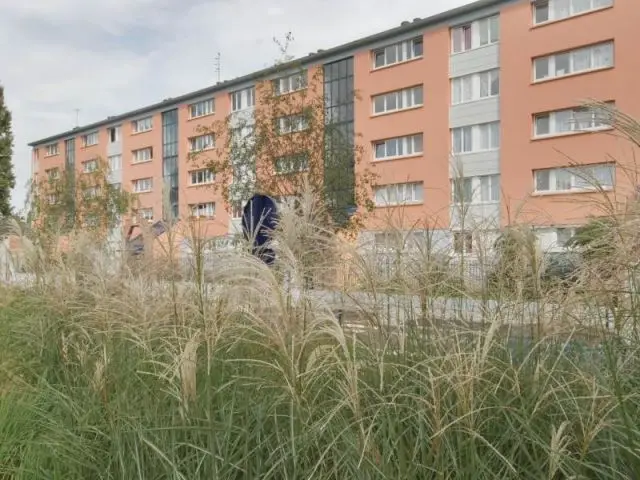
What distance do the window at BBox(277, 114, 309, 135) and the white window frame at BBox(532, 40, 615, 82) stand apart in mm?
13039

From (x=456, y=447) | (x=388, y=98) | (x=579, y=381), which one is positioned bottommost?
(x=456, y=447)

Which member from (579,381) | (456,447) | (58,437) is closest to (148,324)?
(58,437)

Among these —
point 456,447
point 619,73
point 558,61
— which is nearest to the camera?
point 456,447

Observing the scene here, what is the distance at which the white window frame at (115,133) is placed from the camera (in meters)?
56.8

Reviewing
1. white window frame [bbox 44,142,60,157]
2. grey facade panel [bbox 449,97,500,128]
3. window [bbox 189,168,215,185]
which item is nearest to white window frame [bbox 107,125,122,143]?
white window frame [bbox 44,142,60,157]

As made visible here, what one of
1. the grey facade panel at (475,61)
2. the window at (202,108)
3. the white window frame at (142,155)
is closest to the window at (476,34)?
the grey facade panel at (475,61)

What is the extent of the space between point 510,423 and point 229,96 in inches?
1764

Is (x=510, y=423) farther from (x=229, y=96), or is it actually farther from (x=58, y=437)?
(x=229, y=96)

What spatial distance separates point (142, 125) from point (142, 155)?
2474mm

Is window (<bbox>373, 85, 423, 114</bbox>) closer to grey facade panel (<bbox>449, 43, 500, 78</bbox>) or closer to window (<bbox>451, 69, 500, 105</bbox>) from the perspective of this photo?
window (<bbox>451, 69, 500, 105</bbox>)

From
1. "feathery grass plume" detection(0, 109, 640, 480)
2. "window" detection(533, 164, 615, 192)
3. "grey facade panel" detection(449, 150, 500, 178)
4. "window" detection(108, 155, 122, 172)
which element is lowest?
"feathery grass plume" detection(0, 109, 640, 480)

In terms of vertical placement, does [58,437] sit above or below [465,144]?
below

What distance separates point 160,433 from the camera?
96.0 inches

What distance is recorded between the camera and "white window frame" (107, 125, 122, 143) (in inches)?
2238
